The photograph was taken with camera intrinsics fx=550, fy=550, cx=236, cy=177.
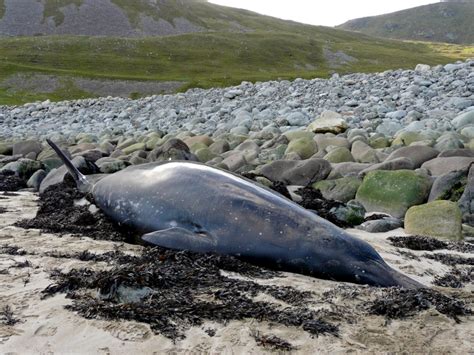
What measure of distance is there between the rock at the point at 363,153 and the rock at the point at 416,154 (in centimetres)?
69

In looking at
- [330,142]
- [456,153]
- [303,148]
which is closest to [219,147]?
[303,148]

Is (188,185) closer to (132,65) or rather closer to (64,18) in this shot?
(132,65)

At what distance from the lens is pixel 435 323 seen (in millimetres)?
3982

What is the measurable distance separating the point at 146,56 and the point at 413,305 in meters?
79.8

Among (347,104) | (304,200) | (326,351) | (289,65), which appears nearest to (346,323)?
(326,351)

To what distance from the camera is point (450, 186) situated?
877 centimetres

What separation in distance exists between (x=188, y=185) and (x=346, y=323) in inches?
109

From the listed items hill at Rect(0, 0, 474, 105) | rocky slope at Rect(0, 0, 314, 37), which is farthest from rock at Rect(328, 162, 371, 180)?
rocky slope at Rect(0, 0, 314, 37)

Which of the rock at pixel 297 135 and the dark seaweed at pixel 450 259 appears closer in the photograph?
the dark seaweed at pixel 450 259

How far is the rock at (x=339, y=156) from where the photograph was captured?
473 inches

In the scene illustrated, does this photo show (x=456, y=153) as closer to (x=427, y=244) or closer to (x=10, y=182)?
(x=427, y=244)

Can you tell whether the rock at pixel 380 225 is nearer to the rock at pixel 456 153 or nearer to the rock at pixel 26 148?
the rock at pixel 456 153

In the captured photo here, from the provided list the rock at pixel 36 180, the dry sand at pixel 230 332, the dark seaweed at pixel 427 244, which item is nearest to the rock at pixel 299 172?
the dark seaweed at pixel 427 244

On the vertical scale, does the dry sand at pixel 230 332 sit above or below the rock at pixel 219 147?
above
